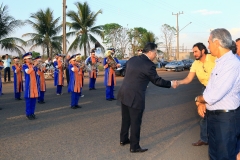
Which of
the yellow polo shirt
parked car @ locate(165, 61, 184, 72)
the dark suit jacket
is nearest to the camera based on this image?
the dark suit jacket

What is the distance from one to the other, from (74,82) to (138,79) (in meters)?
4.99

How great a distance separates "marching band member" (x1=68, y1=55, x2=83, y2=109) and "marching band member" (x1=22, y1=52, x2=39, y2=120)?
1751mm

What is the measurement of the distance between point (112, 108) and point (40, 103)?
2.85 meters

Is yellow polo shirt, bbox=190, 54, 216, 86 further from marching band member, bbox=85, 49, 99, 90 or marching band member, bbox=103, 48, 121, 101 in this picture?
marching band member, bbox=85, 49, 99, 90

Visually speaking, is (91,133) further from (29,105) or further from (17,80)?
(17,80)

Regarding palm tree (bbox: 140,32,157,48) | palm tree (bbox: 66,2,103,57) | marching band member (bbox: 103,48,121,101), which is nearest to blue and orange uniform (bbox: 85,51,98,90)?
marching band member (bbox: 103,48,121,101)

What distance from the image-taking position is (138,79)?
5094 millimetres

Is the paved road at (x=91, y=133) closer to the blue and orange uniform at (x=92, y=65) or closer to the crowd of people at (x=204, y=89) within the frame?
the crowd of people at (x=204, y=89)

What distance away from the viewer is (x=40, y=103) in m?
10.8

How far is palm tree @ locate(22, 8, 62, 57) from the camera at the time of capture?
A: 97.2 ft

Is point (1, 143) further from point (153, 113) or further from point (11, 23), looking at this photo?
point (11, 23)

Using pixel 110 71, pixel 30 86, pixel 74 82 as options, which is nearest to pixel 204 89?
pixel 30 86

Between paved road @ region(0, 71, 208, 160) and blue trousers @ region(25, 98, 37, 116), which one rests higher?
blue trousers @ region(25, 98, 37, 116)

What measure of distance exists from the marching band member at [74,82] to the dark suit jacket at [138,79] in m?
4.67
